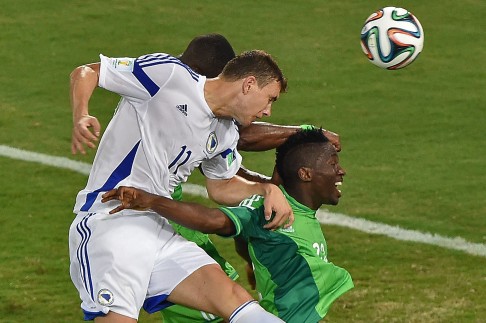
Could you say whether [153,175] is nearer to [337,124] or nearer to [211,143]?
[211,143]

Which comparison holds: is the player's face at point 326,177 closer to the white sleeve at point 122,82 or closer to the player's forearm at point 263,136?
the player's forearm at point 263,136

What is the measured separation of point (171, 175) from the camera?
6.62 meters

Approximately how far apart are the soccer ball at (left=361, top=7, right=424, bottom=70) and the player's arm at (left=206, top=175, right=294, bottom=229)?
270 cm

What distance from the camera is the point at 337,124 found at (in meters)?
12.2

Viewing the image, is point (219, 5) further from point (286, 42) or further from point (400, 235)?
point (400, 235)

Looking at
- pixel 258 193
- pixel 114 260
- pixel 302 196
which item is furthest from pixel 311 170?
pixel 114 260

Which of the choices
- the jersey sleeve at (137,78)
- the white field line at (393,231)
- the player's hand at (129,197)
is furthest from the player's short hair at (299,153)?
the white field line at (393,231)

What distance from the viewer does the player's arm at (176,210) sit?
6031 millimetres

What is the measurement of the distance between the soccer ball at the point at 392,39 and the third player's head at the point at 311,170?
2.67 m

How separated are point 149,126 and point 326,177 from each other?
0.95 metres

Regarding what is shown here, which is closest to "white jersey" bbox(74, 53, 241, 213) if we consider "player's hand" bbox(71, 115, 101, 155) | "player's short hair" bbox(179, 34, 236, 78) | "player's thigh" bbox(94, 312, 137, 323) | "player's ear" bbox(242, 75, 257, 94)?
"player's ear" bbox(242, 75, 257, 94)

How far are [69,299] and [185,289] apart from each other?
2394mm

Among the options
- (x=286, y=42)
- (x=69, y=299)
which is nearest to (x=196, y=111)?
(x=69, y=299)

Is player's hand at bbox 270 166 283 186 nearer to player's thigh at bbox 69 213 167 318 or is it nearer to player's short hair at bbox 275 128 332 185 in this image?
player's short hair at bbox 275 128 332 185
